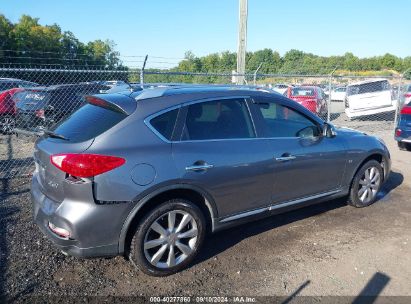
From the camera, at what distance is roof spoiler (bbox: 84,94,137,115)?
10.9 ft

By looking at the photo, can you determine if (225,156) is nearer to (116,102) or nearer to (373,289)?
(116,102)

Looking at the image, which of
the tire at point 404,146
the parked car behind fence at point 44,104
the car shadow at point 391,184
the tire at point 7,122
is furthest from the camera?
the tire at point 7,122

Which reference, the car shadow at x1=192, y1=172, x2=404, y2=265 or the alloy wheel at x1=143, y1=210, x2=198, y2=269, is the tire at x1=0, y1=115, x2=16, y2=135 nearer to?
the car shadow at x1=192, y1=172, x2=404, y2=265

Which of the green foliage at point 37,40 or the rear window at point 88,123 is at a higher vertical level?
the green foliage at point 37,40

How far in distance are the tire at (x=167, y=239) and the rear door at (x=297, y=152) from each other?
1043 mm

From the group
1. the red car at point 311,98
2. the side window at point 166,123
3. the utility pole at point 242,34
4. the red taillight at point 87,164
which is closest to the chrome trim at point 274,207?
the side window at point 166,123

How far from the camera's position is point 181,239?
348 centimetres

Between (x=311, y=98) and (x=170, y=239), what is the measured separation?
11373mm

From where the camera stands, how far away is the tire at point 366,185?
16.5ft

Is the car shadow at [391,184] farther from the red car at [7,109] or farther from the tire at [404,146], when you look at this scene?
the red car at [7,109]

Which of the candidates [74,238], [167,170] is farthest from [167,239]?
[74,238]

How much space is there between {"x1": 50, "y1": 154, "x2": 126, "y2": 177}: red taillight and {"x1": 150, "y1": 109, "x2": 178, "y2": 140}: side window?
48 cm

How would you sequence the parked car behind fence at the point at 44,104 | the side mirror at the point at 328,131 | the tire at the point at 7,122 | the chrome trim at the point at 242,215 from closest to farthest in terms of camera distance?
the chrome trim at the point at 242,215, the side mirror at the point at 328,131, the parked car behind fence at the point at 44,104, the tire at the point at 7,122

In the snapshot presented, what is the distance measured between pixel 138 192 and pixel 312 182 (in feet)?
7.36
